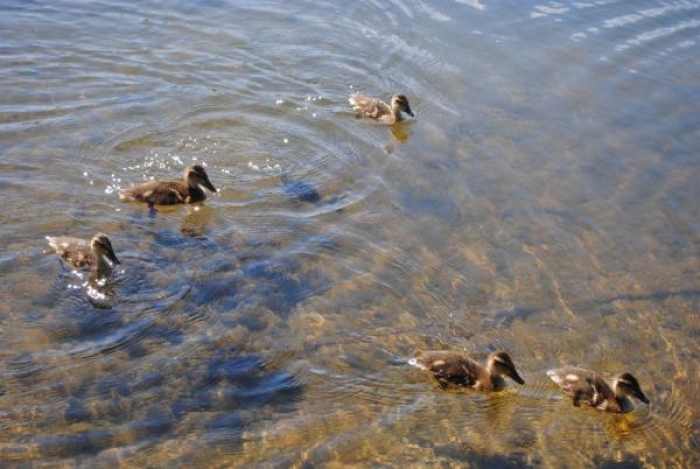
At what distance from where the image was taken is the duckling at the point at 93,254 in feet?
22.7

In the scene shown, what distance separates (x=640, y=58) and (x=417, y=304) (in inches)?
273

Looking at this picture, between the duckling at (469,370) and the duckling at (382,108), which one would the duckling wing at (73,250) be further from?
the duckling at (382,108)

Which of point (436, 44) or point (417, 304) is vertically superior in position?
point (436, 44)

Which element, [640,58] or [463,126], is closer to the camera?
[463,126]

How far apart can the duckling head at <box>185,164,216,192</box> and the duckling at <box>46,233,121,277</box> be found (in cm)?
140

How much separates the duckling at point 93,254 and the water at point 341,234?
0.12m

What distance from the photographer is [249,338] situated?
21.2ft

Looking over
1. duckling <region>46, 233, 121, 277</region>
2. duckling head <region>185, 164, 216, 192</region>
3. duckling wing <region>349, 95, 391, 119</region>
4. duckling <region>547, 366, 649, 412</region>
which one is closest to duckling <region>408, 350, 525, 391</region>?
duckling <region>547, 366, 649, 412</region>

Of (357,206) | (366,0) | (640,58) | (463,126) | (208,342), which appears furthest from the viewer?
(366,0)

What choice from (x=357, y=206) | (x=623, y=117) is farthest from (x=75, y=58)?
(x=623, y=117)

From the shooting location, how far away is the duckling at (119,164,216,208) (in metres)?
8.06

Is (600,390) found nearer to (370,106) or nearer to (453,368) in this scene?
(453,368)

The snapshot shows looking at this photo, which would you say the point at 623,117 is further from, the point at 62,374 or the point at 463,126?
the point at 62,374

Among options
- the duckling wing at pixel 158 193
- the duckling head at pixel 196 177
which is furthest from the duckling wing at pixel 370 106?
the duckling wing at pixel 158 193
